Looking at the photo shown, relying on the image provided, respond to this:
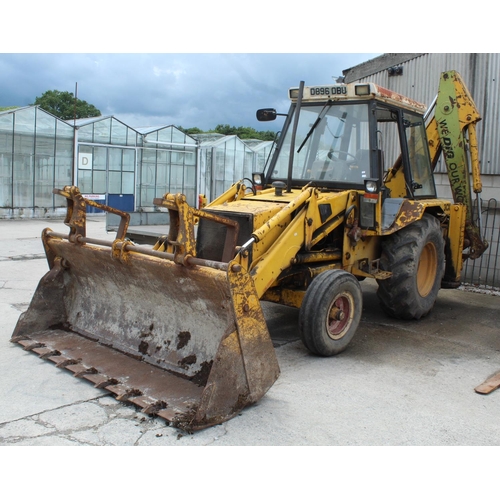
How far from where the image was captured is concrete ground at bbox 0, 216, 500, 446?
386cm

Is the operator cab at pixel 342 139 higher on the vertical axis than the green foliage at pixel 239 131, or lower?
lower

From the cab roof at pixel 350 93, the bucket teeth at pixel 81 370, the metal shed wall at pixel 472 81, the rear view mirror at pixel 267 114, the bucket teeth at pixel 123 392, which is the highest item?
the metal shed wall at pixel 472 81

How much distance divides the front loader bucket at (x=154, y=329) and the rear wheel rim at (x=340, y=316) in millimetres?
1354

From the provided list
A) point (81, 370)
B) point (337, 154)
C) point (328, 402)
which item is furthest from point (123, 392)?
point (337, 154)

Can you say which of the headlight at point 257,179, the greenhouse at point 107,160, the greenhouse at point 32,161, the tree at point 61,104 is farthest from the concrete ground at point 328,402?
the tree at point 61,104

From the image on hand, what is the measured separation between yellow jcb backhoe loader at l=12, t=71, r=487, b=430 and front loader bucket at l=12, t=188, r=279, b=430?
12 millimetres

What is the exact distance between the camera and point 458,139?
301 inches

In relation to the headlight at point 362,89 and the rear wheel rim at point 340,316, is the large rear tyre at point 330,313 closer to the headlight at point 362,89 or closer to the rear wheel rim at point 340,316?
the rear wheel rim at point 340,316

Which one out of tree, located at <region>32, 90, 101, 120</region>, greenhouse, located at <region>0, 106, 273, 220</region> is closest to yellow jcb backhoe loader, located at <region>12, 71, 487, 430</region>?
greenhouse, located at <region>0, 106, 273, 220</region>

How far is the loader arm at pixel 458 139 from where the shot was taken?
755 cm

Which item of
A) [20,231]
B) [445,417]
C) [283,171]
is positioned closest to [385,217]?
[283,171]

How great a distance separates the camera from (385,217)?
248 inches
